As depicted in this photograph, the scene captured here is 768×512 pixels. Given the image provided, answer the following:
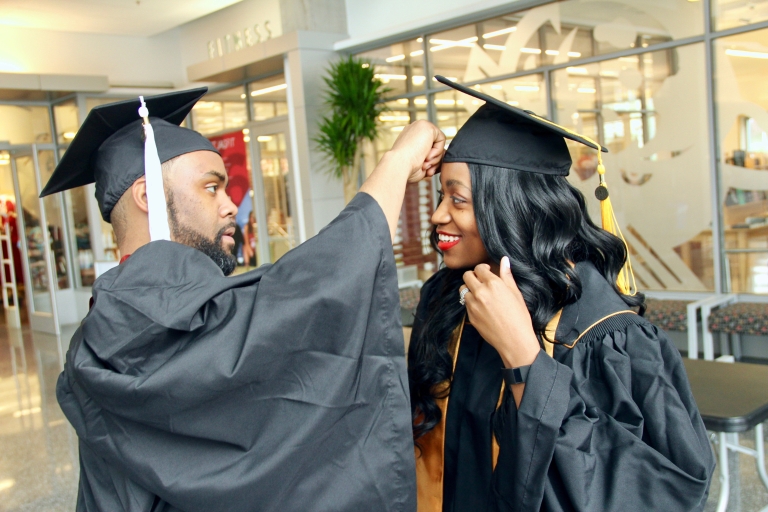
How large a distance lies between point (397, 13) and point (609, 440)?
719 cm

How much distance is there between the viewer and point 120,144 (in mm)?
1418

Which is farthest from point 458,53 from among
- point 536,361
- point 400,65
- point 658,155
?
point 536,361

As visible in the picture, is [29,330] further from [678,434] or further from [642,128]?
Result: [678,434]

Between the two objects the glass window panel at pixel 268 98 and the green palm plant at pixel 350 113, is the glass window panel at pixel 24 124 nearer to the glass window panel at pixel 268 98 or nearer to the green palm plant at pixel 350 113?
the glass window panel at pixel 268 98

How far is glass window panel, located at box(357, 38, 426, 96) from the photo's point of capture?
7.61m

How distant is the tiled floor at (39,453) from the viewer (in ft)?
11.1

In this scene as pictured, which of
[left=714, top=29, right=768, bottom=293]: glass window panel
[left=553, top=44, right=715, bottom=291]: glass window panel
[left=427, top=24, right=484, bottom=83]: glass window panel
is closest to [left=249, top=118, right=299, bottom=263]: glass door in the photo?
[left=427, top=24, right=484, bottom=83]: glass window panel

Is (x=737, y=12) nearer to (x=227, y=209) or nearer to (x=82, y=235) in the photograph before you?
(x=227, y=209)

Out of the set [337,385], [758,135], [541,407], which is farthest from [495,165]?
[758,135]

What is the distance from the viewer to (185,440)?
1.06 metres

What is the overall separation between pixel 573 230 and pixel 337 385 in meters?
0.68

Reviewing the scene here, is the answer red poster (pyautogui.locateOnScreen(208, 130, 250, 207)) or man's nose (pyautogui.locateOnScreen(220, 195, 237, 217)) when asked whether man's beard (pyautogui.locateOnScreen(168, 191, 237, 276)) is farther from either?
red poster (pyautogui.locateOnScreen(208, 130, 250, 207))

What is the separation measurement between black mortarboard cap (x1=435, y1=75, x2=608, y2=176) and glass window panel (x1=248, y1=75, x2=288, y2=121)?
7563mm

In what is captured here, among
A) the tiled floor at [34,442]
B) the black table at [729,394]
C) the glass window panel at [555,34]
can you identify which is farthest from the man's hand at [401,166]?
the glass window panel at [555,34]
